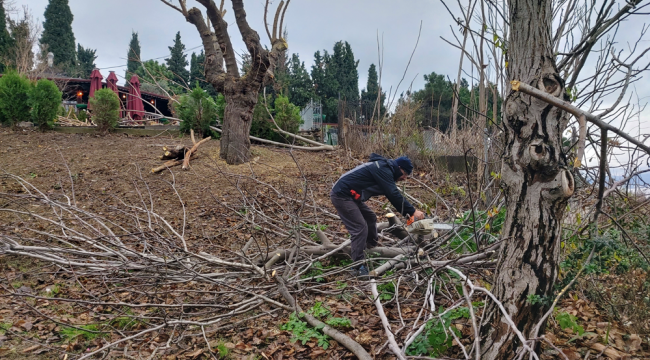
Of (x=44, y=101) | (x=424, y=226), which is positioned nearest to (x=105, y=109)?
(x=44, y=101)

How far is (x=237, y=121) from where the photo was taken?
790cm

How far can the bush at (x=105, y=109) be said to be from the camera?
1029 centimetres

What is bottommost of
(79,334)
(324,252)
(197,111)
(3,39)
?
(79,334)

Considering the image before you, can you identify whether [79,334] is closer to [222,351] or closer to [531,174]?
[222,351]

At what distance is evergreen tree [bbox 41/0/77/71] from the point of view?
29.0 meters

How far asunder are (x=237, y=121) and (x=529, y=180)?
6.56m

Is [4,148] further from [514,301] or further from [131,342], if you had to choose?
[514,301]

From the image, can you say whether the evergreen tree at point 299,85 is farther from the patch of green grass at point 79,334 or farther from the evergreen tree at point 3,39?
the patch of green grass at point 79,334

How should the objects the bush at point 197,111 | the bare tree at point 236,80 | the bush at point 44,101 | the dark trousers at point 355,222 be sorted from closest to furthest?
the dark trousers at point 355,222 → the bare tree at point 236,80 → the bush at point 197,111 → the bush at point 44,101

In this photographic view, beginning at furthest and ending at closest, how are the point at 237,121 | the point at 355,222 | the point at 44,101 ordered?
the point at 44,101, the point at 237,121, the point at 355,222

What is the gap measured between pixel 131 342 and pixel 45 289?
1.62 meters

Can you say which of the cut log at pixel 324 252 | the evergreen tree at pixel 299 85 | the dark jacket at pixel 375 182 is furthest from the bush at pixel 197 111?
the evergreen tree at pixel 299 85

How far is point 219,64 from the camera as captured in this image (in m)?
8.41

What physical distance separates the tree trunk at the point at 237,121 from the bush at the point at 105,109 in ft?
14.3
